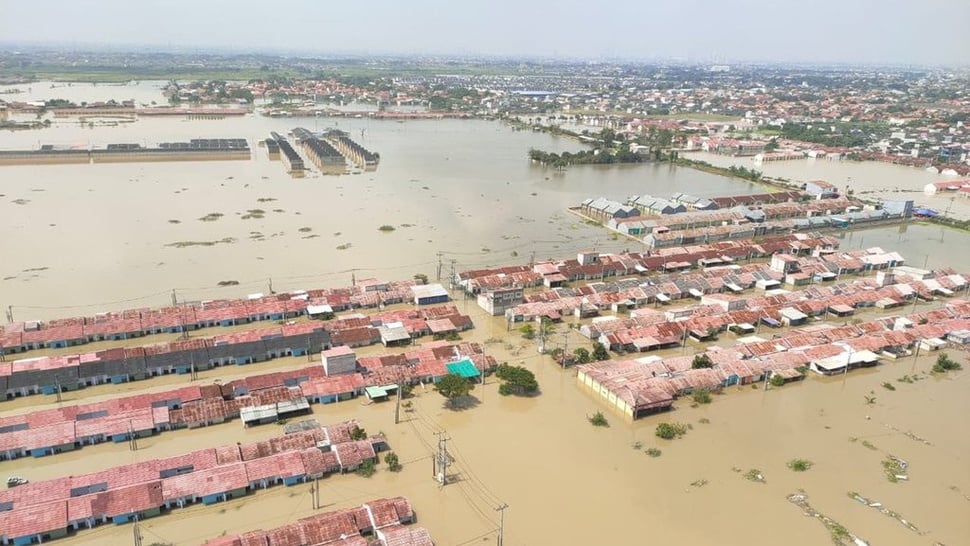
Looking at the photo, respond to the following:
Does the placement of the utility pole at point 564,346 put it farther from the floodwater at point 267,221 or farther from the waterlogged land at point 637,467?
the floodwater at point 267,221

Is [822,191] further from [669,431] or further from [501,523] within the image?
[501,523]

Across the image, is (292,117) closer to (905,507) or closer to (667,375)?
(667,375)

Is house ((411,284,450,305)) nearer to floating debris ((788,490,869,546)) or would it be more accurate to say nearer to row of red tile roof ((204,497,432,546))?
row of red tile roof ((204,497,432,546))

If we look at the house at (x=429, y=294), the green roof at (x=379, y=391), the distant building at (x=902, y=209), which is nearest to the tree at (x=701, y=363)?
the green roof at (x=379, y=391)

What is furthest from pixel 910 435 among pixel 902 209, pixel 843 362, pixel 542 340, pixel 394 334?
Answer: pixel 902 209

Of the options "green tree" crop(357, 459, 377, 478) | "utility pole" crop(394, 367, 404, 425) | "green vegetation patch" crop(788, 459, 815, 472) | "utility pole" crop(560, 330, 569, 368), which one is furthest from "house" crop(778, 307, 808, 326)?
"green tree" crop(357, 459, 377, 478)

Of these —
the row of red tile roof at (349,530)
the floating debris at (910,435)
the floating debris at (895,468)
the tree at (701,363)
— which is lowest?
the floating debris at (895,468)
